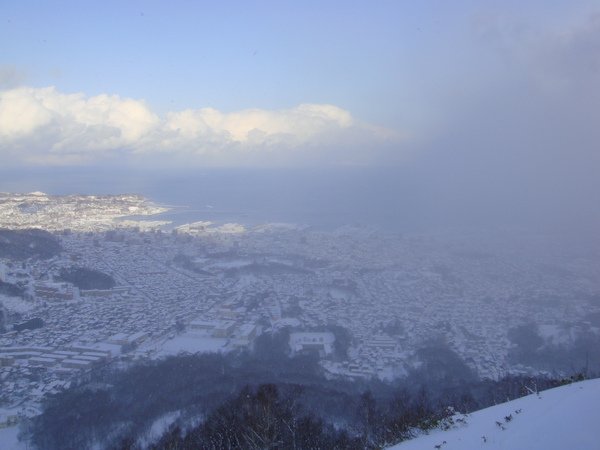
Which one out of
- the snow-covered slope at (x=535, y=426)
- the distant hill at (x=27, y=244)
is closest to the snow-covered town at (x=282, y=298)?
the distant hill at (x=27, y=244)

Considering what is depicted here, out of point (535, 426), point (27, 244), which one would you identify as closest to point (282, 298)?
point (27, 244)

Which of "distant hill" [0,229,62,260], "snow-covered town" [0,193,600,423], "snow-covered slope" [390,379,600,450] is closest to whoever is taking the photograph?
"snow-covered slope" [390,379,600,450]

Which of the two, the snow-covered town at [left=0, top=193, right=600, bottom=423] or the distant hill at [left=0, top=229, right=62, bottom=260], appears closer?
the snow-covered town at [left=0, top=193, right=600, bottom=423]

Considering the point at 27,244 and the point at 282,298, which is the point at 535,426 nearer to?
the point at 282,298

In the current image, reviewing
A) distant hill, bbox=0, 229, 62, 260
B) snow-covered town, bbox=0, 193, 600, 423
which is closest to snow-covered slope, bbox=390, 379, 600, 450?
snow-covered town, bbox=0, 193, 600, 423

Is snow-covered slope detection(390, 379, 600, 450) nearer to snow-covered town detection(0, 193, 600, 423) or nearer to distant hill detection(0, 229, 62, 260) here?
snow-covered town detection(0, 193, 600, 423)

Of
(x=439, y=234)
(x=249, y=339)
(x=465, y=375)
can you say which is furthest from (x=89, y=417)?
(x=439, y=234)

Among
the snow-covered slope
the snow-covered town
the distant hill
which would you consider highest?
the snow-covered slope
